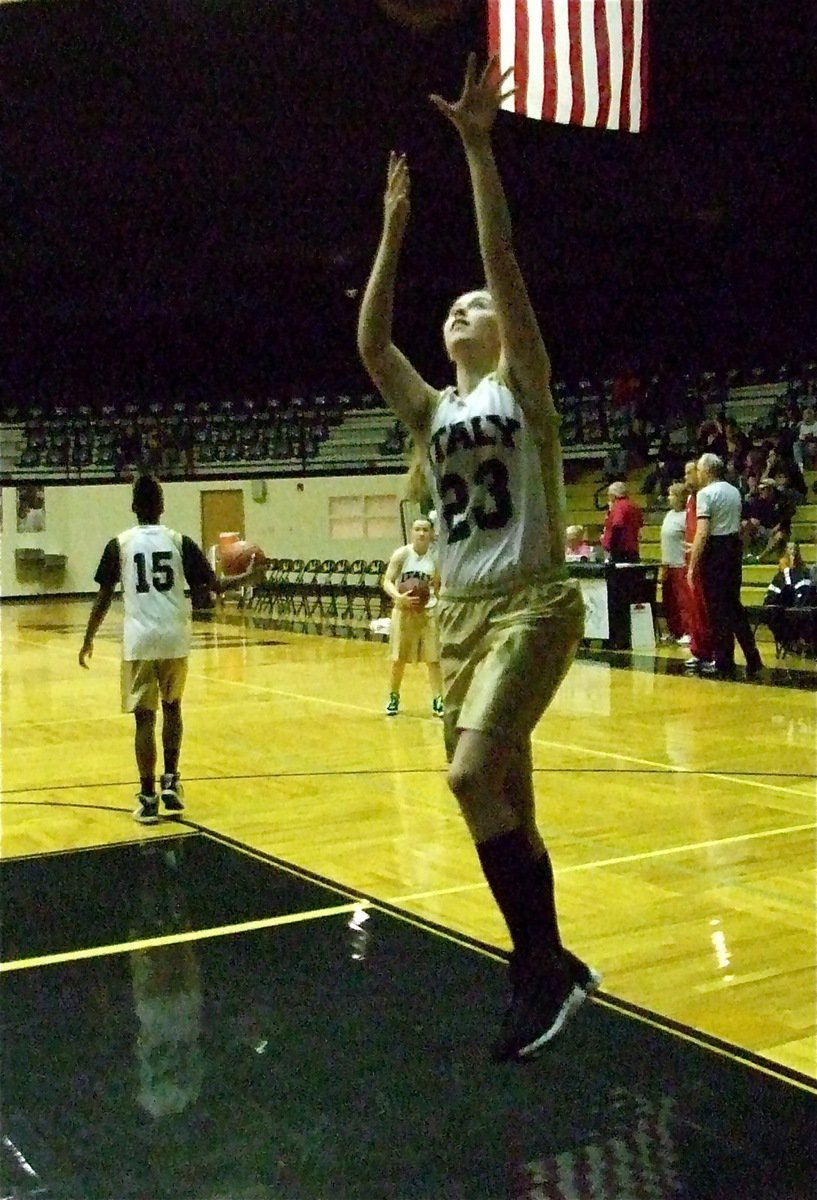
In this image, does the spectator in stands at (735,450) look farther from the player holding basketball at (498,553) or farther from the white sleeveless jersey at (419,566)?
the player holding basketball at (498,553)

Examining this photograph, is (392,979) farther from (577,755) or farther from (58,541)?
(58,541)

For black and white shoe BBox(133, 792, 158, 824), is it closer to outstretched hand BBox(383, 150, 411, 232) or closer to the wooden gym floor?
the wooden gym floor

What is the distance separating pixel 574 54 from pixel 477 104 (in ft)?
18.5

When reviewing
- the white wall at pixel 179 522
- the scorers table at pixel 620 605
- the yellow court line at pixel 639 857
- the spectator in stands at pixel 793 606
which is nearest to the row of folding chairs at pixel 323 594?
the white wall at pixel 179 522

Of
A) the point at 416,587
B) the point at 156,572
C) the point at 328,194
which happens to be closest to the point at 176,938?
the point at 156,572

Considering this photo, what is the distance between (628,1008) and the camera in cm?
357

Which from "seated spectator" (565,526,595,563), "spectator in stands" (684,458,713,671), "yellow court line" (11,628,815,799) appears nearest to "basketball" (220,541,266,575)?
"seated spectator" (565,526,595,563)

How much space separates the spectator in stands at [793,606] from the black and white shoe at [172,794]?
24.2 ft

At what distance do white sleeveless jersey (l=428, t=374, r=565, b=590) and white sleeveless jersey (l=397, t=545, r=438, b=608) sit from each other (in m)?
5.85

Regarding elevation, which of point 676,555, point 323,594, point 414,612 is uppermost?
point 676,555

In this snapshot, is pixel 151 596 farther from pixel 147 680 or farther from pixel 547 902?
pixel 547 902

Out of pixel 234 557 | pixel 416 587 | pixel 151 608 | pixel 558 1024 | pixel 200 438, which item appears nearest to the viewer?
pixel 558 1024

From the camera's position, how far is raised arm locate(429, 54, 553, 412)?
2.82 meters

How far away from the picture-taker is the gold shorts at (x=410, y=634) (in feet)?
29.7
